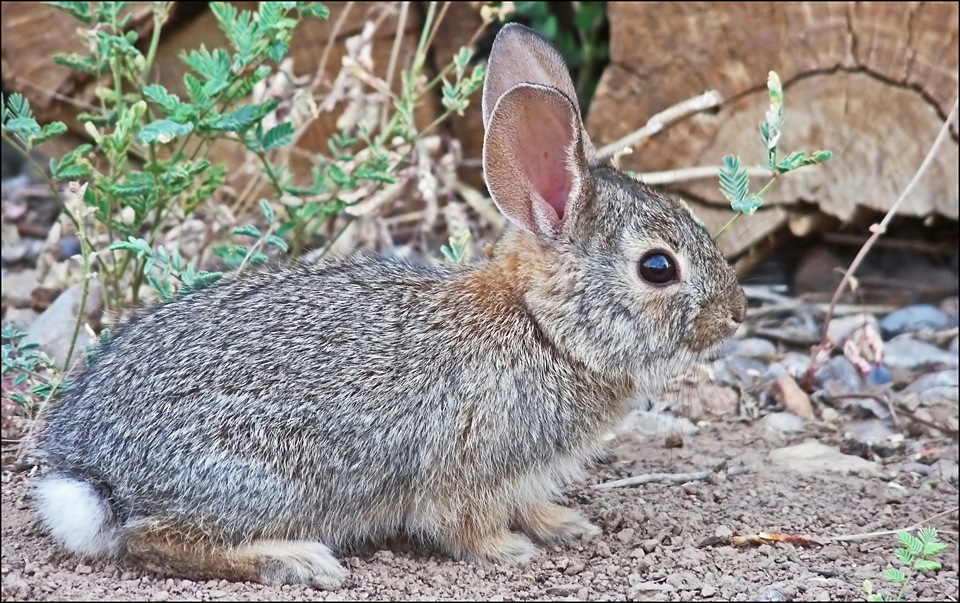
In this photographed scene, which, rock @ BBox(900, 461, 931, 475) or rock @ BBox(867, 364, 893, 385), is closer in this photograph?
rock @ BBox(900, 461, 931, 475)

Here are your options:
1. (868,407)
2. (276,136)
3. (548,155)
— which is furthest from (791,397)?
(276,136)

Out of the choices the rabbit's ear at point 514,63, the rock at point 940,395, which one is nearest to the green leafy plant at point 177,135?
the rabbit's ear at point 514,63

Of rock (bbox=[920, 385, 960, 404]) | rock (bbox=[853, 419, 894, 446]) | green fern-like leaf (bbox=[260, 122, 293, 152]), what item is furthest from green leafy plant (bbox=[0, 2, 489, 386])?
rock (bbox=[920, 385, 960, 404])

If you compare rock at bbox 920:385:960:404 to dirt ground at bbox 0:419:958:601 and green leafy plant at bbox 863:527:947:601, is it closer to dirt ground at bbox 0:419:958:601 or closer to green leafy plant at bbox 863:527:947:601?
dirt ground at bbox 0:419:958:601

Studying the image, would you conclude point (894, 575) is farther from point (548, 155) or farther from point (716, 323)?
point (548, 155)

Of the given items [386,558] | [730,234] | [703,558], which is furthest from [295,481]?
[730,234]

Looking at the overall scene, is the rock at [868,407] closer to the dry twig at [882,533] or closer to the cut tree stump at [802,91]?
the dry twig at [882,533]
